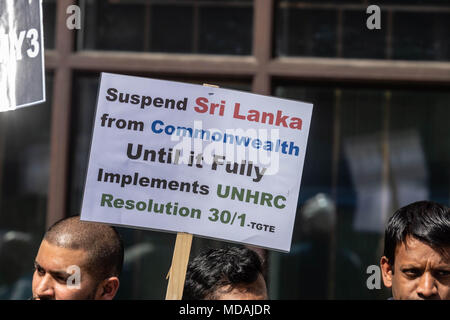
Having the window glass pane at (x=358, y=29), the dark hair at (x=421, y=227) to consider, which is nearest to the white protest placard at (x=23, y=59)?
the dark hair at (x=421, y=227)

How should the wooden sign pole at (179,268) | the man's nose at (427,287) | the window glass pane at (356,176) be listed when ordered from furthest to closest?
1. the window glass pane at (356,176)
2. the wooden sign pole at (179,268)
3. the man's nose at (427,287)

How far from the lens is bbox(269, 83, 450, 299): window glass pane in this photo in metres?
4.13

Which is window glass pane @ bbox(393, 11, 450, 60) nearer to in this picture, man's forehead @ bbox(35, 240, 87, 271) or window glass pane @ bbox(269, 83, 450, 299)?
window glass pane @ bbox(269, 83, 450, 299)

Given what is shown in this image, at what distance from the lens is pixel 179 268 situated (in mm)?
2758

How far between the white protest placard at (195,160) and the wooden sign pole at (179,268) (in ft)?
0.14

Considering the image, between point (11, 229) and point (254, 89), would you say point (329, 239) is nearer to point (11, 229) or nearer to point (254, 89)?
point (254, 89)

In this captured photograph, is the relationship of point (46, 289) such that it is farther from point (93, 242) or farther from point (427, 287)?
point (427, 287)

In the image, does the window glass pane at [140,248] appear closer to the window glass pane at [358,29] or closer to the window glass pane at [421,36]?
the window glass pane at [358,29]

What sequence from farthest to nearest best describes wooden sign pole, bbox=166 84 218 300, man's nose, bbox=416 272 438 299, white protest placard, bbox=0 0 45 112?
white protest placard, bbox=0 0 45 112, wooden sign pole, bbox=166 84 218 300, man's nose, bbox=416 272 438 299

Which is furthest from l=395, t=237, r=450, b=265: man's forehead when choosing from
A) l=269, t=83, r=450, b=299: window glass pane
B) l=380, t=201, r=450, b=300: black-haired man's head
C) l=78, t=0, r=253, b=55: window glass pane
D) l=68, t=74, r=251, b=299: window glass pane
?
l=78, t=0, r=253, b=55: window glass pane

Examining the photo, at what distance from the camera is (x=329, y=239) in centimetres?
414

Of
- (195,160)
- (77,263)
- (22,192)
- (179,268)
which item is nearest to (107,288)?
(77,263)

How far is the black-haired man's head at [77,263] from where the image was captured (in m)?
2.67
